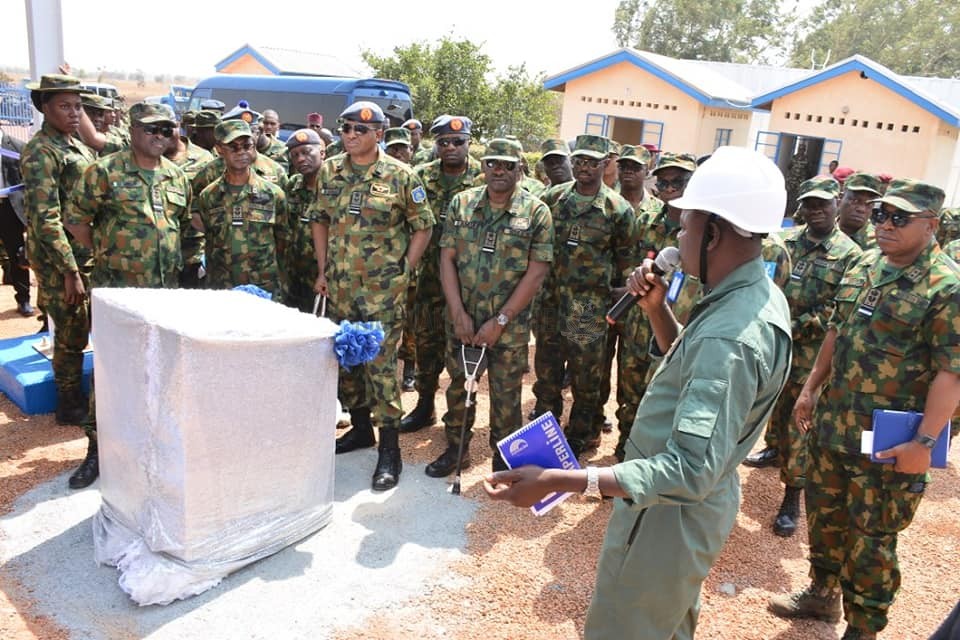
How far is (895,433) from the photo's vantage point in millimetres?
2951

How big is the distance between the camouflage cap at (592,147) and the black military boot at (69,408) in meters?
3.87

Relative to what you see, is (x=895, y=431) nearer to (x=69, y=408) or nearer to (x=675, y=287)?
(x=675, y=287)

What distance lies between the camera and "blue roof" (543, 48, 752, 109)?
62.6 ft

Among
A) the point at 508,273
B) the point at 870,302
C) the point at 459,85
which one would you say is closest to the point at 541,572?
the point at 508,273

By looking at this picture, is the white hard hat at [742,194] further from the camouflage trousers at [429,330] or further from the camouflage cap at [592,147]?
the camouflage trousers at [429,330]

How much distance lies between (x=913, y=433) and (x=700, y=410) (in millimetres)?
1739

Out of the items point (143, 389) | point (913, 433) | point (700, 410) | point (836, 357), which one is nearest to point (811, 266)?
point (836, 357)

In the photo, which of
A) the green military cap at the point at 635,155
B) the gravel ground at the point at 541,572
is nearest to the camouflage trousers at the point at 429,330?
the gravel ground at the point at 541,572

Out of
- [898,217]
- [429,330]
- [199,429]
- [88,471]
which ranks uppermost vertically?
[898,217]

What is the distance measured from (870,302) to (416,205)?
2.58 m

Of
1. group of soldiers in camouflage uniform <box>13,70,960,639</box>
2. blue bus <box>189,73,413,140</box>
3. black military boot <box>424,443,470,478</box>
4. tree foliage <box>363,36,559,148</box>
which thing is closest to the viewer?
group of soldiers in camouflage uniform <box>13,70,960,639</box>

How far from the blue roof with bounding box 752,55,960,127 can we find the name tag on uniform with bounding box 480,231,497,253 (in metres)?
15.1

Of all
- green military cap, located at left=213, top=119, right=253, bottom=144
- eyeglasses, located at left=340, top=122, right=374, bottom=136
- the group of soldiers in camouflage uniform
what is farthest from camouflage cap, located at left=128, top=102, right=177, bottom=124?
eyeglasses, located at left=340, top=122, right=374, bottom=136

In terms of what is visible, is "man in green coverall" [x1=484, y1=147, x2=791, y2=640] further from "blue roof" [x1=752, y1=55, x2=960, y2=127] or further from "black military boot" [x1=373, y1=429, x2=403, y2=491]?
"blue roof" [x1=752, y1=55, x2=960, y2=127]
